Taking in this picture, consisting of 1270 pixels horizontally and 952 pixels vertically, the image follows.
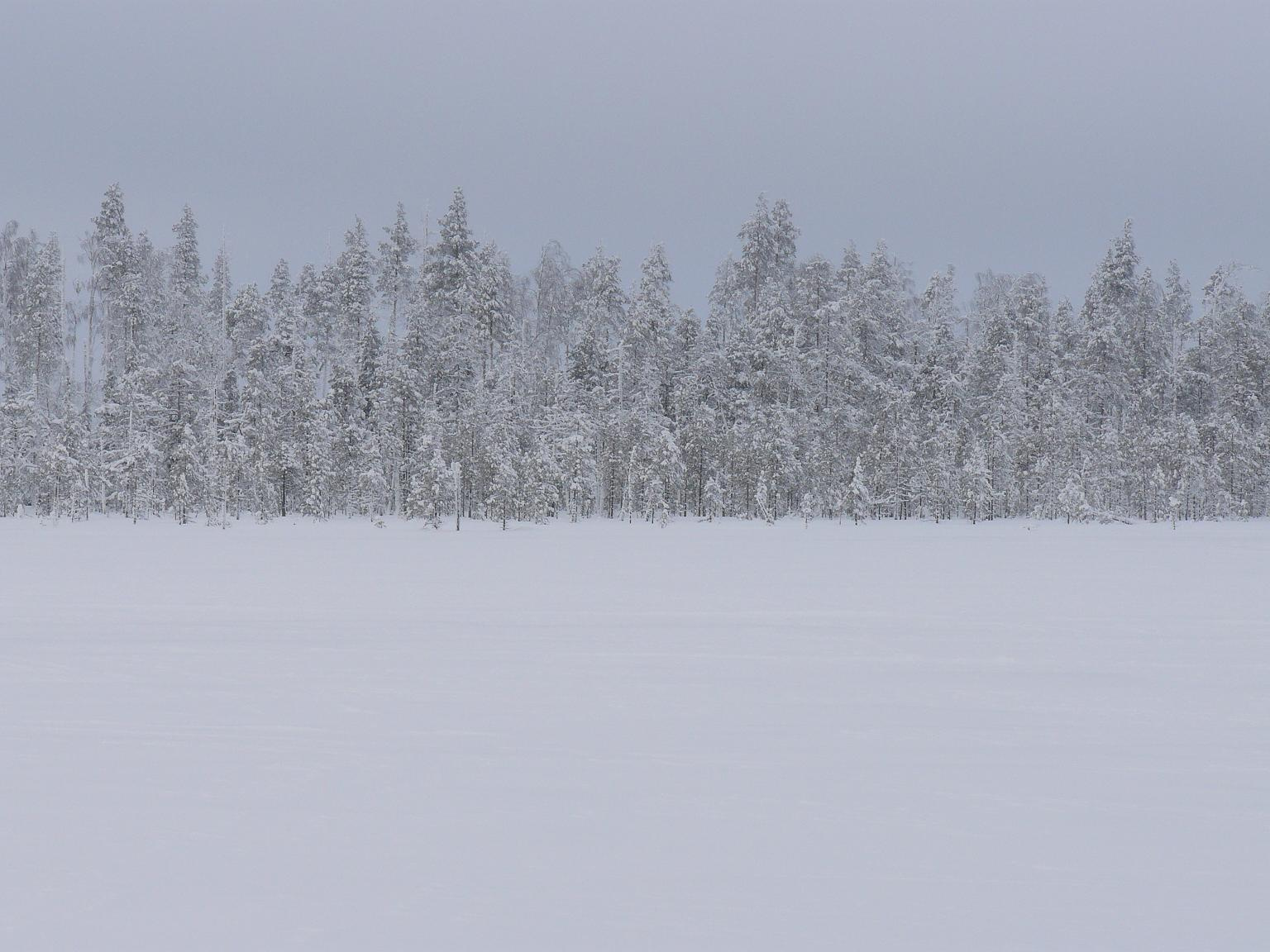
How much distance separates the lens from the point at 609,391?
52188 millimetres

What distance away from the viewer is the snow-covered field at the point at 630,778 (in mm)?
4086

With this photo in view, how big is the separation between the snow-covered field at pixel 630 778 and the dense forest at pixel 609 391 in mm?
30849

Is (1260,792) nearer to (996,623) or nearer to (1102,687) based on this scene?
(1102,687)

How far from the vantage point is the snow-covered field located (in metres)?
4.09

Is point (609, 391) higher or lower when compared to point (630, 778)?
higher

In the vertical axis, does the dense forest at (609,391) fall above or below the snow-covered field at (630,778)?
above

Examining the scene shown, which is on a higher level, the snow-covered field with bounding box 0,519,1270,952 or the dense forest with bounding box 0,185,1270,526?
the dense forest with bounding box 0,185,1270,526

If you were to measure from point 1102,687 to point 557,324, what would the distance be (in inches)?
2098

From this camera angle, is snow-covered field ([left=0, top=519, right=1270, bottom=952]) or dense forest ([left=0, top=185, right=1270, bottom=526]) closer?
snow-covered field ([left=0, top=519, right=1270, bottom=952])

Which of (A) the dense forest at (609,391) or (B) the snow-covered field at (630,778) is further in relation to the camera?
(A) the dense forest at (609,391)

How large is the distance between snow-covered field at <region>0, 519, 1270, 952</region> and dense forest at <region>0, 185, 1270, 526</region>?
3085 centimetres

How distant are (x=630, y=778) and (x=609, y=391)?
153 ft

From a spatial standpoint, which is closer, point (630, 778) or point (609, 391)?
point (630, 778)

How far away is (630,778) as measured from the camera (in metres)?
5.83
